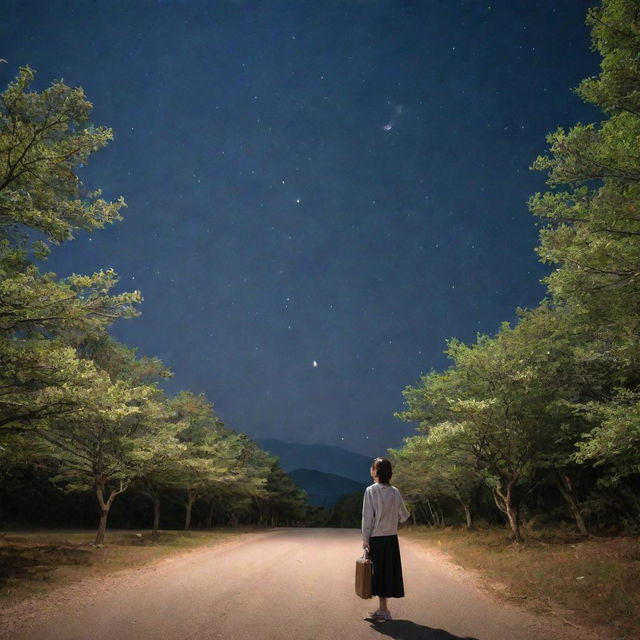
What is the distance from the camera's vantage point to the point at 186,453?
2208 centimetres

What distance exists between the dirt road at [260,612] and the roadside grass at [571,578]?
0.59m

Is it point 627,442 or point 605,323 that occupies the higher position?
point 605,323

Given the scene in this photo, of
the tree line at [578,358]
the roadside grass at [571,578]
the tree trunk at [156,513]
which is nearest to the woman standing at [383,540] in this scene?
the roadside grass at [571,578]

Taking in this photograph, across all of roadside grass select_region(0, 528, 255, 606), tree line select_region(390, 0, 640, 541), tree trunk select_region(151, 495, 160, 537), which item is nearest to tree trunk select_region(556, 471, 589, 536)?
tree line select_region(390, 0, 640, 541)

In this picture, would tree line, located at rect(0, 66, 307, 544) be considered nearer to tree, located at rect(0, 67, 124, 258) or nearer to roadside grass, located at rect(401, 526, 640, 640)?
tree, located at rect(0, 67, 124, 258)

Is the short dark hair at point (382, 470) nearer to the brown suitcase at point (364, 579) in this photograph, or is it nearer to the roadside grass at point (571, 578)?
the brown suitcase at point (364, 579)

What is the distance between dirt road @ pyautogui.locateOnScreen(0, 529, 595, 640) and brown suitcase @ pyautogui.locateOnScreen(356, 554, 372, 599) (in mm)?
450

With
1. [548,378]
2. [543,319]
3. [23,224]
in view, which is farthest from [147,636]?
[543,319]

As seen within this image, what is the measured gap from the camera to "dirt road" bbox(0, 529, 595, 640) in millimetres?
5465

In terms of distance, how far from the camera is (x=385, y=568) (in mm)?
5961

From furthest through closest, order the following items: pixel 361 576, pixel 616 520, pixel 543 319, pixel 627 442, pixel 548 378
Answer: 1. pixel 616 520
2. pixel 543 319
3. pixel 548 378
4. pixel 627 442
5. pixel 361 576

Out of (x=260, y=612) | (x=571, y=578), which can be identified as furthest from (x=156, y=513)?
(x=571, y=578)

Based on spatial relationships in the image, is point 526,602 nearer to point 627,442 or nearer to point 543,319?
point 627,442

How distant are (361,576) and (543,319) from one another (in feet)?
46.2
